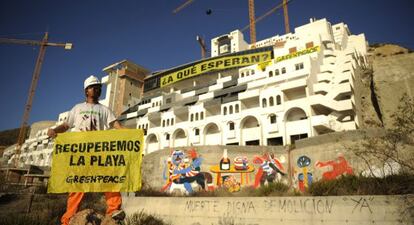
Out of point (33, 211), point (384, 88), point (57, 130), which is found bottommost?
point (33, 211)

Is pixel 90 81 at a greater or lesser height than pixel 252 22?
lesser

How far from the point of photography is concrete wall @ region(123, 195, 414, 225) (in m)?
10.7

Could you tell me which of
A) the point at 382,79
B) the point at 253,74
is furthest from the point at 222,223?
the point at 382,79

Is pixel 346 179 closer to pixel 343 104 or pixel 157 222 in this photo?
pixel 157 222

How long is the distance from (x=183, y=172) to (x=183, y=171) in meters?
0.14

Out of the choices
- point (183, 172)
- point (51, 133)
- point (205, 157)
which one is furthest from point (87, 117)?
point (183, 172)

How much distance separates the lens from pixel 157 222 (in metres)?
14.4

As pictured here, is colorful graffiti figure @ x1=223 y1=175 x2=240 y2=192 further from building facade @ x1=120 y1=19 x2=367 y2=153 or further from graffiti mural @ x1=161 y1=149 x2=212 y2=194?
building facade @ x1=120 y1=19 x2=367 y2=153

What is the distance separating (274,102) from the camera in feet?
121

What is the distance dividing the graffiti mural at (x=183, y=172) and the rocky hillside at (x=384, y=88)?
75.9 feet

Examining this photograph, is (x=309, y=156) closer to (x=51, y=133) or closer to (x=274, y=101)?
(x=274, y=101)

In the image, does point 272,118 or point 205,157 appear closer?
point 205,157

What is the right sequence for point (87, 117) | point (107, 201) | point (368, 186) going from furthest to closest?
1. point (368, 186)
2. point (87, 117)
3. point (107, 201)

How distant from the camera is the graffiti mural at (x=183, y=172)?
3086 centimetres
